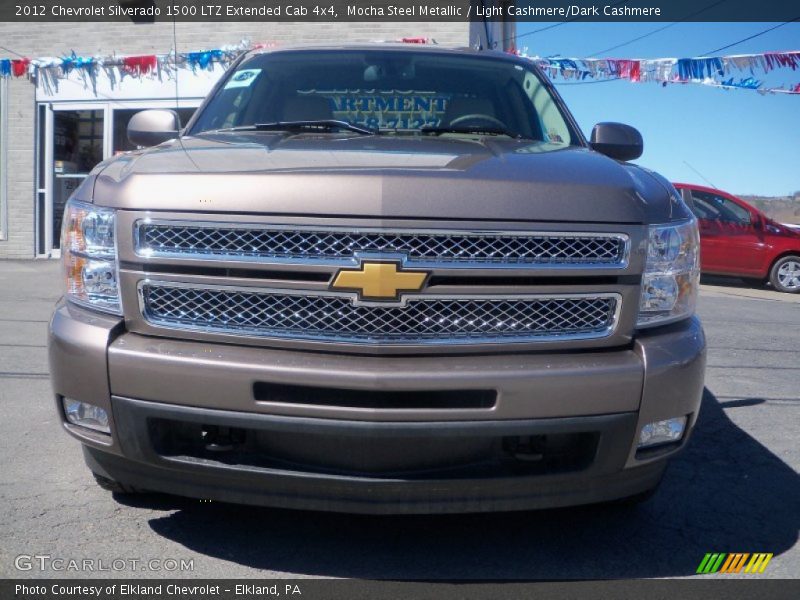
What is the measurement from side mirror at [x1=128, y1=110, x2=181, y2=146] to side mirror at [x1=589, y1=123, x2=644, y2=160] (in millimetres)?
1964

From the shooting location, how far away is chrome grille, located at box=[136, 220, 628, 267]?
8.37 feet

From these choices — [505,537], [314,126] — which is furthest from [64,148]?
[505,537]

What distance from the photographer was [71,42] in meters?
14.6

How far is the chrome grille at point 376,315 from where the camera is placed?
8.45 feet

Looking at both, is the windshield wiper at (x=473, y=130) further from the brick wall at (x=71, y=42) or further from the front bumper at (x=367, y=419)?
the brick wall at (x=71, y=42)

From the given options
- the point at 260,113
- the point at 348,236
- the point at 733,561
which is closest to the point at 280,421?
the point at 348,236

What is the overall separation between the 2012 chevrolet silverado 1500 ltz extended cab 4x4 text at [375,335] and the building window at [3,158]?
13467 mm

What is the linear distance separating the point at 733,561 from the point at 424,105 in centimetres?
253

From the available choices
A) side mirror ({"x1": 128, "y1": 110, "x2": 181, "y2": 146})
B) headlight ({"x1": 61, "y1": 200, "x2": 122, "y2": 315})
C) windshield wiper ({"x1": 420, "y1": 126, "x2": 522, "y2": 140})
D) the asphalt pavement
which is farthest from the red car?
headlight ({"x1": 61, "y1": 200, "x2": 122, "y2": 315})

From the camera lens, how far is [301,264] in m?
2.56

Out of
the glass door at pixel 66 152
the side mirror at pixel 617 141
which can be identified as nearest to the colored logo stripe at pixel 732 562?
the side mirror at pixel 617 141

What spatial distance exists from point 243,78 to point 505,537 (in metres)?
2.66

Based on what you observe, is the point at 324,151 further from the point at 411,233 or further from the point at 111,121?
the point at 111,121

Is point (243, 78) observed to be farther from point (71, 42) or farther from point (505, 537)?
point (71, 42)
